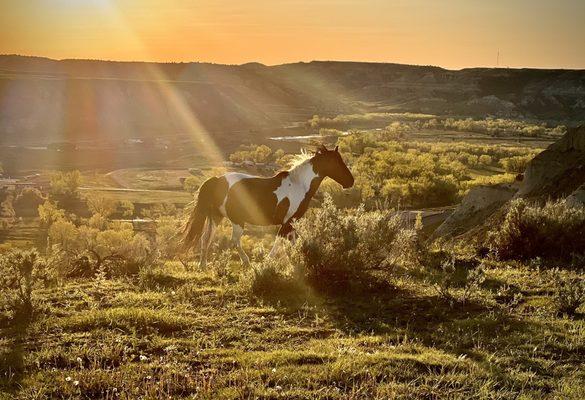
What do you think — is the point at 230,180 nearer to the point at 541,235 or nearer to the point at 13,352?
the point at 13,352

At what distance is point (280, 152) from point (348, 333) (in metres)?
138

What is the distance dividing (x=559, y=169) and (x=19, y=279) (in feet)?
56.1

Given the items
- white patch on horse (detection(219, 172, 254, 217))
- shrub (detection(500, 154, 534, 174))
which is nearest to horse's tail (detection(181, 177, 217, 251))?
white patch on horse (detection(219, 172, 254, 217))

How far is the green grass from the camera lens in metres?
5.45

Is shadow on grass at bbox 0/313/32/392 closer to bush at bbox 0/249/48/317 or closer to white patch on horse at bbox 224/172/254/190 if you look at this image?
bush at bbox 0/249/48/317

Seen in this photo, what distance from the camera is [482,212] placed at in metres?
21.5

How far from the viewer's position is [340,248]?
944cm

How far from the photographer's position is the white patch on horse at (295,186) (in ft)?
38.4

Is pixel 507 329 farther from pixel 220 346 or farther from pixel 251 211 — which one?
pixel 251 211

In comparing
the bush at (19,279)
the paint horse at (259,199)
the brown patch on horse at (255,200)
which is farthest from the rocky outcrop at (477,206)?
the bush at (19,279)

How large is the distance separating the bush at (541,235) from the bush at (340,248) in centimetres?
278

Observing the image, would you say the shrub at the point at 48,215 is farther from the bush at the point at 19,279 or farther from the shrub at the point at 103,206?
the bush at the point at 19,279

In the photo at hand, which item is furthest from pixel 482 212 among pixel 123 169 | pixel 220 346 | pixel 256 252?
pixel 123 169

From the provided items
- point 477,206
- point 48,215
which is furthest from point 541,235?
point 48,215
